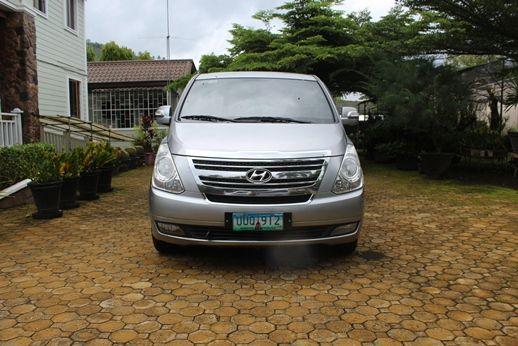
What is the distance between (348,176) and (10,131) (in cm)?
772

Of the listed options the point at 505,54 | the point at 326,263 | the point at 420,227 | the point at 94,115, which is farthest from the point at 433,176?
the point at 94,115

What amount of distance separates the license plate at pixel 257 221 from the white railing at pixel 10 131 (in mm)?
6873

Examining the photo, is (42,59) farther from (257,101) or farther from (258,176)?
(258,176)

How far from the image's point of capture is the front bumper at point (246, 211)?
3.53 meters

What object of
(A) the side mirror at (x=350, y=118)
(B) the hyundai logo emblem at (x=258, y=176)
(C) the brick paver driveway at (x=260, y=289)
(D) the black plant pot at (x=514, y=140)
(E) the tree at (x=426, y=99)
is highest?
(E) the tree at (x=426, y=99)

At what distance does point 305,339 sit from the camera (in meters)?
2.67

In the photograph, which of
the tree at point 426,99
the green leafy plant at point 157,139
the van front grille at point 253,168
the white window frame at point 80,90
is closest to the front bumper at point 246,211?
the van front grille at point 253,168

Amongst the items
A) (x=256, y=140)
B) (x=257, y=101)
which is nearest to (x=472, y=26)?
(x=257, y=101)

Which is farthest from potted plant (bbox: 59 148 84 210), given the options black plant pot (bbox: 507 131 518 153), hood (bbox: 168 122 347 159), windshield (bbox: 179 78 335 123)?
black plant pot (bbox: 507 131 518 153)

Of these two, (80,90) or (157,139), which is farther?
(157,139)

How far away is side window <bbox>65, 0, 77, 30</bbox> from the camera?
14.2 metres

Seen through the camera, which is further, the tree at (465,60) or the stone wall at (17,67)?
the tree at (465,60)

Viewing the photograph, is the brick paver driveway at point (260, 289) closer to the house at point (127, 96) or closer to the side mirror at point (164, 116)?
the side mirror at point (164, 116)

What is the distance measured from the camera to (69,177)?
21.9ft
